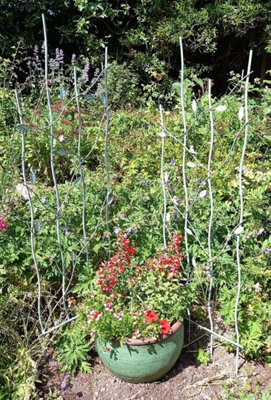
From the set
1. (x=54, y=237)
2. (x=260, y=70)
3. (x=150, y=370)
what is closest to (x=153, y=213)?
(x=54, y=237)

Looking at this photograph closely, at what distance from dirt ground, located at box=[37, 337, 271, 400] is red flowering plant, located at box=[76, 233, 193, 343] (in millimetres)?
407

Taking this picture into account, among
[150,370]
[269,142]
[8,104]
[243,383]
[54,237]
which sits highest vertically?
[8,104]

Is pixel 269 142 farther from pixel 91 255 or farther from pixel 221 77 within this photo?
pixel 221 77

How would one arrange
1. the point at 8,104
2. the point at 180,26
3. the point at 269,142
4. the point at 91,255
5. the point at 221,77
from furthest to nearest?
the point at 221,77 < the point at 180,26 < the point at 8,104 < the point at 269,142 < the point at 91,255

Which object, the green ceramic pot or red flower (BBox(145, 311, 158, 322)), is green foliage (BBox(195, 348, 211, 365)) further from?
red flower (BBox(145, 311, 158, 322))

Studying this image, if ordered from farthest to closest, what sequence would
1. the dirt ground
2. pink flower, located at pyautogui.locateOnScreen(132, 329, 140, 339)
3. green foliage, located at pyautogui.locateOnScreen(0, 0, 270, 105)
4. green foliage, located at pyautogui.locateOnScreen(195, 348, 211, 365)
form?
green foliage, located at pyautogui.locateOnScreen(0, 0, 270, 105) < green foliage, located at pyautogui.locateOnScreen(195, 348, 211, 365) < the dirt ground < pink flower, located at pyautogui.locateOnScreen(132, 329, 140, 339)

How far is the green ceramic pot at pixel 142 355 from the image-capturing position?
7.48 ft

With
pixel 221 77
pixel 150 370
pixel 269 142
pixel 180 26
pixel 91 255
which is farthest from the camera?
pixel 221 77

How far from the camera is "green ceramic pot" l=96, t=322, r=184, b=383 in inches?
89.8

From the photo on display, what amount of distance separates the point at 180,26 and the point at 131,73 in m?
1.05

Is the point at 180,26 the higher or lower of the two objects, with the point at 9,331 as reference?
higher

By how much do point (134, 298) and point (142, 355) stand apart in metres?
0.33

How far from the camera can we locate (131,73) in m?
6.68

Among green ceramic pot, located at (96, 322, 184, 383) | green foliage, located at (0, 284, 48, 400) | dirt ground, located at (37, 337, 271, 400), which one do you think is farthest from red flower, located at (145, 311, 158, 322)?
green foliage, located at (0, 284, 48, 400)
